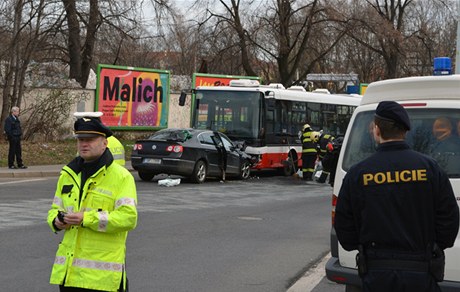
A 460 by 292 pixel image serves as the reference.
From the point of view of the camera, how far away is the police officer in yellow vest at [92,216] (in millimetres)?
4410

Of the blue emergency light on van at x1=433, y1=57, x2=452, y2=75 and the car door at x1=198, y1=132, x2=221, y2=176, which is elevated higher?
the blue emergency light on van at x1=433, y1=57, x2=452, y2=75

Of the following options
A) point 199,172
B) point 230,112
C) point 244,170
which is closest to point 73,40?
point 230,112

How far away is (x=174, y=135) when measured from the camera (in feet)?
66.1

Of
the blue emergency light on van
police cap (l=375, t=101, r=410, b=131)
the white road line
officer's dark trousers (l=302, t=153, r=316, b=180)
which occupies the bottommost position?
the white road line

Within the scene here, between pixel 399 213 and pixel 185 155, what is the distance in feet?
51.5

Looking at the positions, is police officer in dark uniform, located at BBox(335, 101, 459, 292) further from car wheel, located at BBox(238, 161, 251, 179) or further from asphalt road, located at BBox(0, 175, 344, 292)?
car wheel, located at BBox(238, 161, 251, 179)

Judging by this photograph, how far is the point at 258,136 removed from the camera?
77.3ft

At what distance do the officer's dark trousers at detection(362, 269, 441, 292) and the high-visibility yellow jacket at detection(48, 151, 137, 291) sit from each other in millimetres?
1491

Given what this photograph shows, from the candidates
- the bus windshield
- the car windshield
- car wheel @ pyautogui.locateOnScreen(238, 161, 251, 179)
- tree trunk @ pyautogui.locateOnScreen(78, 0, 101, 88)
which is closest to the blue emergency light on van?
the car windshield

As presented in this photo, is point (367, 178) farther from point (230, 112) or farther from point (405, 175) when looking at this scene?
point (230, 112)

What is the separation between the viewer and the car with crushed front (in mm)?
19484

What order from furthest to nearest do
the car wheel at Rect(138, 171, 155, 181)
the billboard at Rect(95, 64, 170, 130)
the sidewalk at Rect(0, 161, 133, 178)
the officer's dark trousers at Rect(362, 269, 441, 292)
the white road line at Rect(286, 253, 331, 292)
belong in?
the billboard at Rect(95, 64, 170, 130) → the sidewalk at Rect(0, 161, 133, 178) → the car wheel at Rect(138, 171, 155, 181) → the white road line at Rect(286, 253, 331, 292) → the officer's dark trousers at Rect(362, 269, 441, 292)

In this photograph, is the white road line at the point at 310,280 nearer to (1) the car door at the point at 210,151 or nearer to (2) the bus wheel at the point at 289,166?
(1) the car door at the point at 210,151

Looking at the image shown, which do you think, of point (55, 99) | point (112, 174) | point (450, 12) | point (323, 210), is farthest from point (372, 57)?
point (112, 174)
